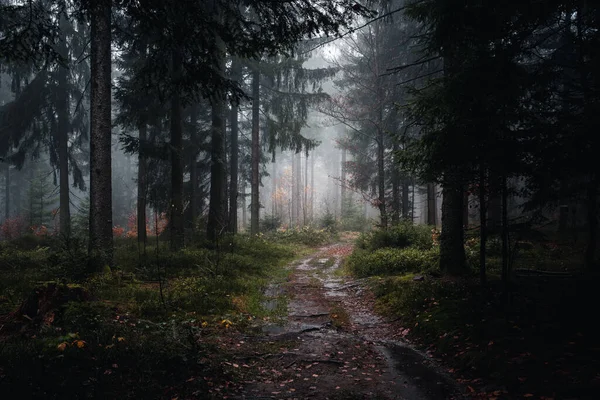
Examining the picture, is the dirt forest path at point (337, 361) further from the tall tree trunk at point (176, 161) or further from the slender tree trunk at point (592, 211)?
the tall tree trunk at point (176, 161)

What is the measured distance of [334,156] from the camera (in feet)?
181

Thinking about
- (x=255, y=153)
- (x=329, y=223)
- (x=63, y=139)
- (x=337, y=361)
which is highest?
(x=63, y=139)

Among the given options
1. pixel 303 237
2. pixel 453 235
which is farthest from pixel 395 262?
pixel 303 237

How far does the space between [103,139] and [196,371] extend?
7.36 metres

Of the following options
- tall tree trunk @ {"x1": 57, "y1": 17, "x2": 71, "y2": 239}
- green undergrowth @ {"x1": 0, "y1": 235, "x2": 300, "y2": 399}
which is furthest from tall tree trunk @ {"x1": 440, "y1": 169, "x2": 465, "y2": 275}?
tall tree trunk @ {"x1": 57, "y1": 17, "x2": 71, "y2": 239}

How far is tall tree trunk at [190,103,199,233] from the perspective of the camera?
17.4 metres

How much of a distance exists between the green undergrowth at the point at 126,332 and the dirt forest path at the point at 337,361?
64cm

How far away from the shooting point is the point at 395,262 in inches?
465

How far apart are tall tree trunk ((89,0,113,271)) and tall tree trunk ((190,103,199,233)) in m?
7.45

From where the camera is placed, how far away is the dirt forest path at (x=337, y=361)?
4.64 metres

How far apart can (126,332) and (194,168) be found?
49.9 ft

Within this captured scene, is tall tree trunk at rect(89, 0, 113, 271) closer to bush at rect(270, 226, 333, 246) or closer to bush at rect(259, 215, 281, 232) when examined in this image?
bush at rect(270, 226, 333, 246)

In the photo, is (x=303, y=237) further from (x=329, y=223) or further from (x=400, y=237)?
(x=400, y=237)

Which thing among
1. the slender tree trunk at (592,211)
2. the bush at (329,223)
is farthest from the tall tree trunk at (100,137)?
the bush at (329,223)
